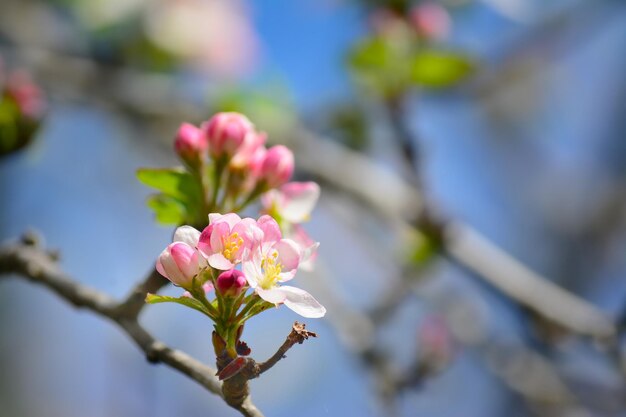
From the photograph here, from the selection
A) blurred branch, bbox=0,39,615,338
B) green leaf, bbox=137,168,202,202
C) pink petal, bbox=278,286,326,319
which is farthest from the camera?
blurred branch, bbox=0,39,615,338

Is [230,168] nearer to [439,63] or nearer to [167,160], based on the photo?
[439,63]

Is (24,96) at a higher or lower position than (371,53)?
lower

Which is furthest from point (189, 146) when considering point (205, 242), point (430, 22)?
point (430, 22)

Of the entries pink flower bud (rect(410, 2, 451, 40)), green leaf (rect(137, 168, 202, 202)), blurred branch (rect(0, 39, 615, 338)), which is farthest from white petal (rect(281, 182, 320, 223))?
pink flower bud (rect(410, 2, 451, 40))

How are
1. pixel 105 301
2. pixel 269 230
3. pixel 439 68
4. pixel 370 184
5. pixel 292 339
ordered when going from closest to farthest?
pixel 292 339
pixel 269 230
pixel 105 301
pixel 439 68
pixel 370 184

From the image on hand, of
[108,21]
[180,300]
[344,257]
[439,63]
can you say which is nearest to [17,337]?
[108,21]

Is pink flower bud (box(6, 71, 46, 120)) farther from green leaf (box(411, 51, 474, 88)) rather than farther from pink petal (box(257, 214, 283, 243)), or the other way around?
green leaf (box(411, 51, 474, 88))

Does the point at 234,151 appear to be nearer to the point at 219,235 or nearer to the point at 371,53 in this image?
the point at 219,235
